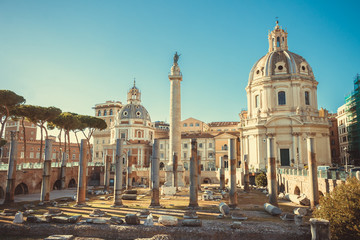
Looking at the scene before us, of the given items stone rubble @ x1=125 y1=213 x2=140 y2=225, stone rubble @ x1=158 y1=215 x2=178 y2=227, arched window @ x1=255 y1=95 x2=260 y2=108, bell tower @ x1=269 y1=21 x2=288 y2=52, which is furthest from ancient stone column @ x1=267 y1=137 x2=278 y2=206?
bell tower @ x1=269 y1=21 x2=288 y2=52

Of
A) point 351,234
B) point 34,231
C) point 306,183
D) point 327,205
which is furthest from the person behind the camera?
point 306,183

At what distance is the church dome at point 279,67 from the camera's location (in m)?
44.5

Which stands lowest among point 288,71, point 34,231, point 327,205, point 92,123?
point 34,231

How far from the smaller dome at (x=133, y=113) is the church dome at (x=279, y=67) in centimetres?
2922

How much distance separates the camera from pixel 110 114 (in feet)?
283

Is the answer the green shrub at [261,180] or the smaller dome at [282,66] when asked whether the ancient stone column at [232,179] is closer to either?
the green shrub at [261,180]

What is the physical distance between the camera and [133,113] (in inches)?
2638

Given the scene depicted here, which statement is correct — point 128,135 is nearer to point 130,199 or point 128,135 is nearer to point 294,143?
point 294,143

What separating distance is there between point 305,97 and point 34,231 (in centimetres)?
4204

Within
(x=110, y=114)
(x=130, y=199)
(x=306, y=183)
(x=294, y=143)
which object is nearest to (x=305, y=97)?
(x=294, y=143)

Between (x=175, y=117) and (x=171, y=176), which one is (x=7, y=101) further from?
(x=171, y=176)

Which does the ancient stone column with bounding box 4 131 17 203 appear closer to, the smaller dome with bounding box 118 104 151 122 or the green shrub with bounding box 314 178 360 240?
the green shrub with bounding box 314 178 360 240

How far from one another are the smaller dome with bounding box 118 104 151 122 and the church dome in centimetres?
2922

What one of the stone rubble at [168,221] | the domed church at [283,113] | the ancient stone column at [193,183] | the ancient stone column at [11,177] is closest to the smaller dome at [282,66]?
the domed church at [283,113]
